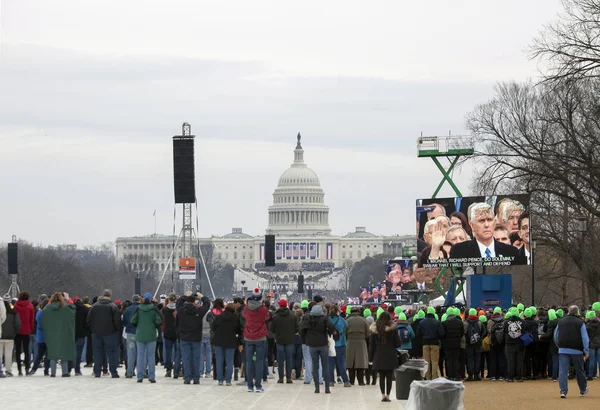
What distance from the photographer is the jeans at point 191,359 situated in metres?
28.2

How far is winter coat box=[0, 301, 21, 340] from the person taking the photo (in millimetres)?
29234

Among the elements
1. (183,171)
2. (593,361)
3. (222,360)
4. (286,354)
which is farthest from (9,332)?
(183,171)

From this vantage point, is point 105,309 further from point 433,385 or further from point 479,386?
point 433,385

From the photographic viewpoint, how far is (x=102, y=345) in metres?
29.8

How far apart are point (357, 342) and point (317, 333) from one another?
71.6 inches

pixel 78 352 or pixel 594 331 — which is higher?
pixel 594 331

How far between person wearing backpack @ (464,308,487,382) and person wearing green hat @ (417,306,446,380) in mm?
1319

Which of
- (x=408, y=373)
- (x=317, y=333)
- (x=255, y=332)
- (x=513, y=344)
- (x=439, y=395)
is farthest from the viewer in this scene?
(x=513, y=344)

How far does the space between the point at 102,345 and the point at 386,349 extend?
643 cm

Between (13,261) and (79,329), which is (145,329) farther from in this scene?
(13,261)

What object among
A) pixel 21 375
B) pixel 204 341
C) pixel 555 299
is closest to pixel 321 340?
pixel 204 341

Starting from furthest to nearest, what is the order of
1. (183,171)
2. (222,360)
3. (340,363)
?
(183,171)
(340,363)
(222,360)

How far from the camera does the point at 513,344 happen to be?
102 ft

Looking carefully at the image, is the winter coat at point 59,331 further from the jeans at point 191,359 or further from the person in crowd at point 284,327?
the person in crowd at point 284,327
